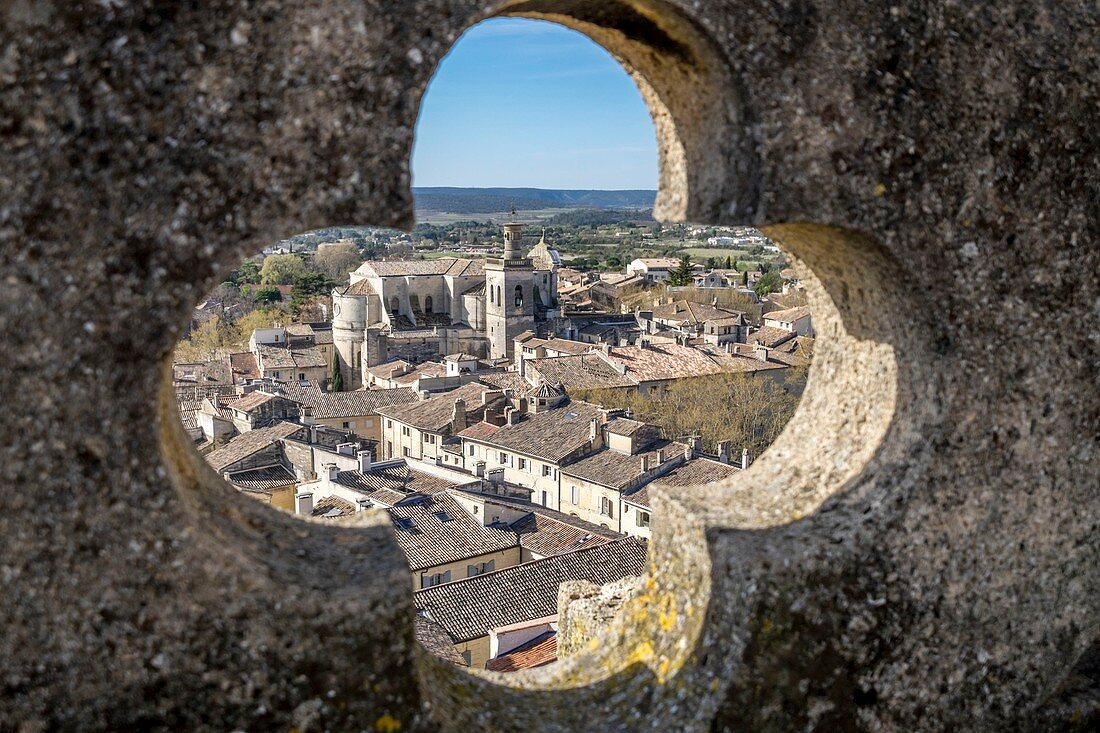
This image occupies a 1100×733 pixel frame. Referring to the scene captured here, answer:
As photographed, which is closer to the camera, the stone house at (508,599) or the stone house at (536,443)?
the stone house at (508,599)

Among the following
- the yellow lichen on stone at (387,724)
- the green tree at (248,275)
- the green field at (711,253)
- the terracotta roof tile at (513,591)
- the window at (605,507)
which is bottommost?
the green field at (711,253)

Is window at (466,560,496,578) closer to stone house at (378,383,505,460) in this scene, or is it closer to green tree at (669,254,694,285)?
stone house at (378,383,505,460)

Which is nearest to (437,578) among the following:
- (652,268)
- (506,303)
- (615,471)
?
(615,471)

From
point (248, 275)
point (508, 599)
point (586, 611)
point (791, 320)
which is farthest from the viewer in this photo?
point (248, 275)

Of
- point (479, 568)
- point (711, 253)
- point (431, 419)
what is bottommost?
point (711, 253)

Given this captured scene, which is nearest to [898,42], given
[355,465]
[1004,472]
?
[1004,472]

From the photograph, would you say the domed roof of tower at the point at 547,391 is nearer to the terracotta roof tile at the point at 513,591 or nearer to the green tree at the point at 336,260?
the terracotta roof tile at the point at 513,591

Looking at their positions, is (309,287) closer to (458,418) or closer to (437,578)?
(458,418)

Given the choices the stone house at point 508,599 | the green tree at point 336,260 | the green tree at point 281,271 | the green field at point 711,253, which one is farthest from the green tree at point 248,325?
the green field at point 711,253
